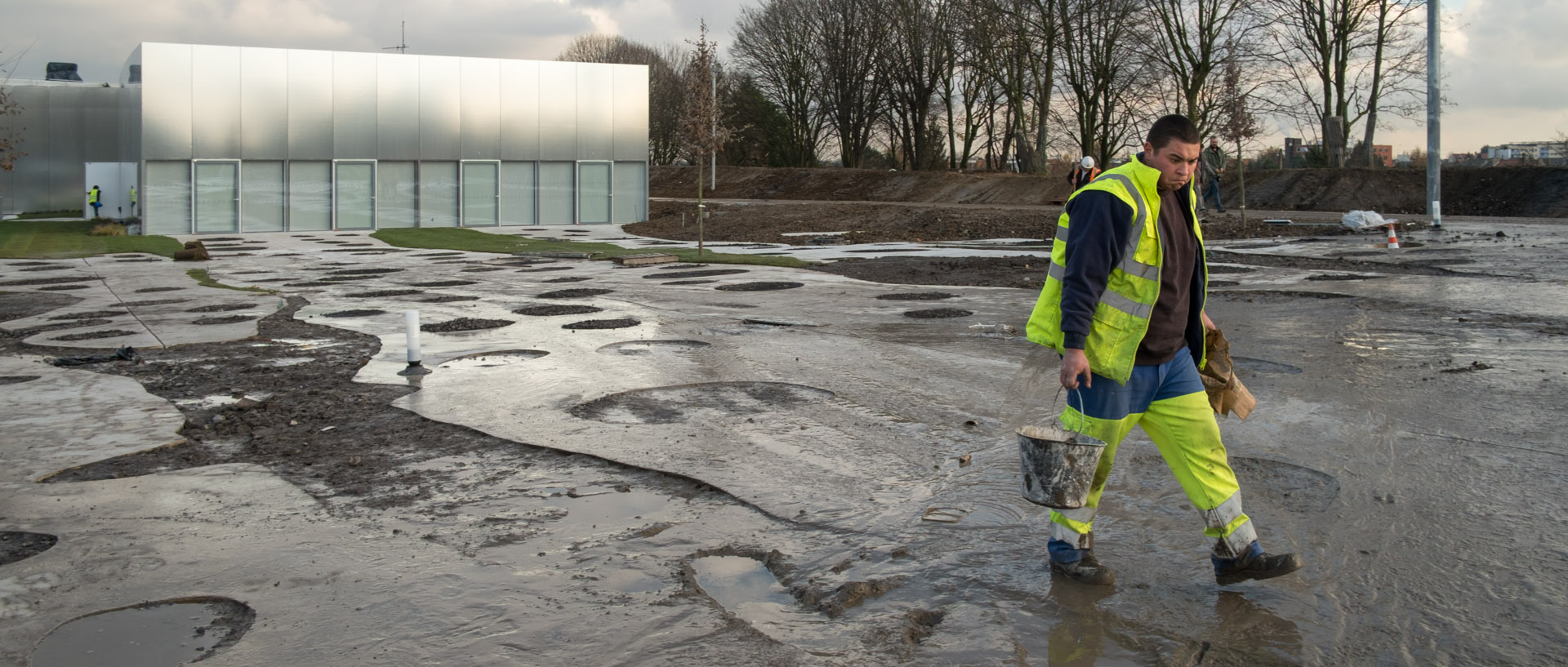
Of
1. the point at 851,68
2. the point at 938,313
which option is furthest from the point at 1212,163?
the point at 851,68

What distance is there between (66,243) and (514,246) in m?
11.6

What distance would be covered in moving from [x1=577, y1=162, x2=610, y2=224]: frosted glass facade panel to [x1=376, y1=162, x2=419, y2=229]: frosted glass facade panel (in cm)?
551

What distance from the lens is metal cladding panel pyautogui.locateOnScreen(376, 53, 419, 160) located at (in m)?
37.2

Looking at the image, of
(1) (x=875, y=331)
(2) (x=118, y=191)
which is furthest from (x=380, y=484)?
(2) (x=118, y=191)

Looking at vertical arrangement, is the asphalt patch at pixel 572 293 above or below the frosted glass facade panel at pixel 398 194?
below

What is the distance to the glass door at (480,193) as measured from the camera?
39031 millimetres

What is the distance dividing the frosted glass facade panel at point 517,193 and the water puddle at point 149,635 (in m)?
36.5

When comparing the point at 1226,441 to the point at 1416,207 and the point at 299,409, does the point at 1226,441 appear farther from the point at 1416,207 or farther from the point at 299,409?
the point at 1416,207

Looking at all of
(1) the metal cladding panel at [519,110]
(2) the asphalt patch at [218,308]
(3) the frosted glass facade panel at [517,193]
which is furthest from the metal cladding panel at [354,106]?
(2) the asphalt patch at [218,308]

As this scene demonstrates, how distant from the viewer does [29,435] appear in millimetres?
7051

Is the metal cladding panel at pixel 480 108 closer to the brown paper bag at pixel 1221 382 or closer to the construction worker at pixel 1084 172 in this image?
the construction worker at pixel 1084 172

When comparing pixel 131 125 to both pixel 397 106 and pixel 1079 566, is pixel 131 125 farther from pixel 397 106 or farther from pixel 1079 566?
pixel 1079 566

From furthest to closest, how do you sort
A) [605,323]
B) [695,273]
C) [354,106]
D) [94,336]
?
1. [354,106]
2. [695,273]
3. [605,323]
4. [94,336]

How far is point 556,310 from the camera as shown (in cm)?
1363
